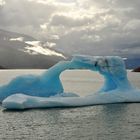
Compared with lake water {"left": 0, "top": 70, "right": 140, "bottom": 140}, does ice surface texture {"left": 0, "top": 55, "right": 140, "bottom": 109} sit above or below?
above

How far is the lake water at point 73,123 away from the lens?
76.7ft

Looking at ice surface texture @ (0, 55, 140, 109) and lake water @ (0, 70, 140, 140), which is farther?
ice surface texture @ (0, 55, 140, 109)

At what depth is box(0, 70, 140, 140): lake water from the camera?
76.7 ft

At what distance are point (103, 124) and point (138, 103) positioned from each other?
39.7ft

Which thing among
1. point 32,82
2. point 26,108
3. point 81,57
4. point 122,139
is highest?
point 81,57

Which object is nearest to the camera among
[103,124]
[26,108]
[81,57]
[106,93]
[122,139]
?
[122,139]

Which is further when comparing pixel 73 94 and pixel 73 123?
pixel 73 94

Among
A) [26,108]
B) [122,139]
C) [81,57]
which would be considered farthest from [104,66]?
[122,139]

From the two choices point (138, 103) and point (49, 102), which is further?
point (138, 103)

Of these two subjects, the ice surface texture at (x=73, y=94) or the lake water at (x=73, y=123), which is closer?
the lake water at (x=73, y=123)

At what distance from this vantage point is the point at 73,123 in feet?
89.5

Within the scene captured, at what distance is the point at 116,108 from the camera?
3484 centimetres

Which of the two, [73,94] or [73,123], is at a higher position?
[73,94]

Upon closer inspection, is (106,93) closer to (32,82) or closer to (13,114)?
(32,82)
